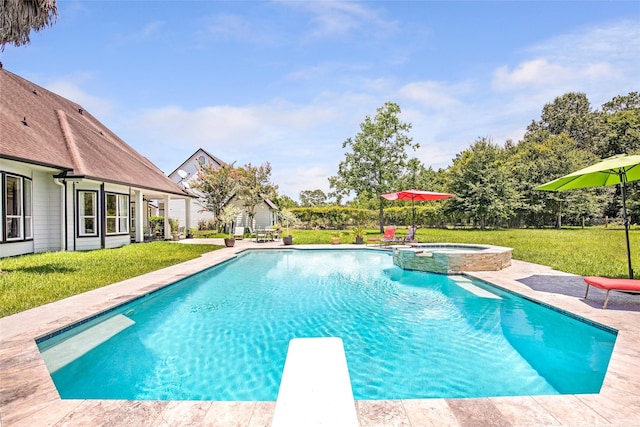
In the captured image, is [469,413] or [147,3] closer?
[469,413]

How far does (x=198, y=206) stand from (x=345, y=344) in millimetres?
27364

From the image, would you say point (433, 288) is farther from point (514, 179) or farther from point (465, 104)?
point (514, 179)

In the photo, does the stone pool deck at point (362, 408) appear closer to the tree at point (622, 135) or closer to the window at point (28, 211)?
the window at point (28, 211)

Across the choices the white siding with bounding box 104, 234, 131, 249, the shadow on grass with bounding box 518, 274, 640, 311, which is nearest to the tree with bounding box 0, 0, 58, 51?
the white siding with bounding box 104, 234, 131, 249

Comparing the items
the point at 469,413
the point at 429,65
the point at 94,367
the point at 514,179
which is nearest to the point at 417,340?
the point at 469,413

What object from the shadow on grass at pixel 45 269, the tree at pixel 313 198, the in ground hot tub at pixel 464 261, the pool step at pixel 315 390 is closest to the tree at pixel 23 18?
the shadow on grass at pixel 45 269

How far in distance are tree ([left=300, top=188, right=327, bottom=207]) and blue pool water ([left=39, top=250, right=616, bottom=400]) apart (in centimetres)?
4890

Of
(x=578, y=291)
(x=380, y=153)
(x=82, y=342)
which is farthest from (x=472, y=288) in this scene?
(x=380, y=153)

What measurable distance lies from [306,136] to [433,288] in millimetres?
16939

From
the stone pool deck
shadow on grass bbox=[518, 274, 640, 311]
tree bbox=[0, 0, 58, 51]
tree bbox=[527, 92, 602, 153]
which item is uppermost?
tree bbox=[527, 92, 602, 153]

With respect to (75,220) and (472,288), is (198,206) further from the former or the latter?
(472,288)

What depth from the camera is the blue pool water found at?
3816 millimetres

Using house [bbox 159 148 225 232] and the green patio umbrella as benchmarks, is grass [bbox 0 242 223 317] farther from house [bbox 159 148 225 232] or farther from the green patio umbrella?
A: house [bbox 159 148 225 232]

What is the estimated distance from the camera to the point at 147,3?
11.0m
